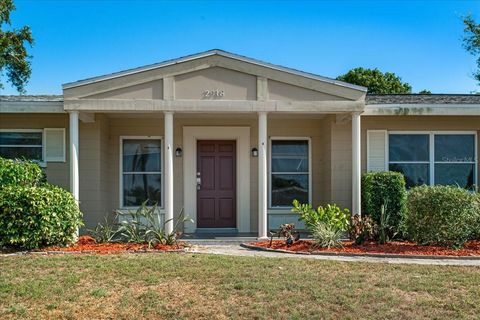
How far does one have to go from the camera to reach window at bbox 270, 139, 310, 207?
1292cm

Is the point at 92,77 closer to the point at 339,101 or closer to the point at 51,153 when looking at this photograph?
the point at 51,153

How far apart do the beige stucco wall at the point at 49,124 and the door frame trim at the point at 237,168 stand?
2733mm

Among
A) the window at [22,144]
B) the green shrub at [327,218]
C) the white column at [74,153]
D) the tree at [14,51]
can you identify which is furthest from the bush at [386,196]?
the tree at [14,51]

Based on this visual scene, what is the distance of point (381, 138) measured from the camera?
12219mm

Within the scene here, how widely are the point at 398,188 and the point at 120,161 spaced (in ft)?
21.1

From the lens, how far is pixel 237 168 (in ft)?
41.9

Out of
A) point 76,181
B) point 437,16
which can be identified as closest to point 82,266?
point 76,181

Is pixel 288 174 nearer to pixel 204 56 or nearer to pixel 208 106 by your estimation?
pixel 208 106

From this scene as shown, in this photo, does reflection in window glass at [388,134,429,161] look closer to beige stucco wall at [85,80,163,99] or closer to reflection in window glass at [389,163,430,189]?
reflection in window glass at [389,163,430,189]

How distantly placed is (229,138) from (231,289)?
6.62 meters

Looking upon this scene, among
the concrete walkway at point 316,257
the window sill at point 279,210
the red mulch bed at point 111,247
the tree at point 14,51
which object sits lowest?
the concrete walkway at point 316,257

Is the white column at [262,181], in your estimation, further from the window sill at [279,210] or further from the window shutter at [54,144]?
the window shutter at [54,144]

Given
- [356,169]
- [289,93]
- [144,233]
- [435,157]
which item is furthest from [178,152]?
[435,157]

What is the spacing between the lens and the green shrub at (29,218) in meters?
9.12
